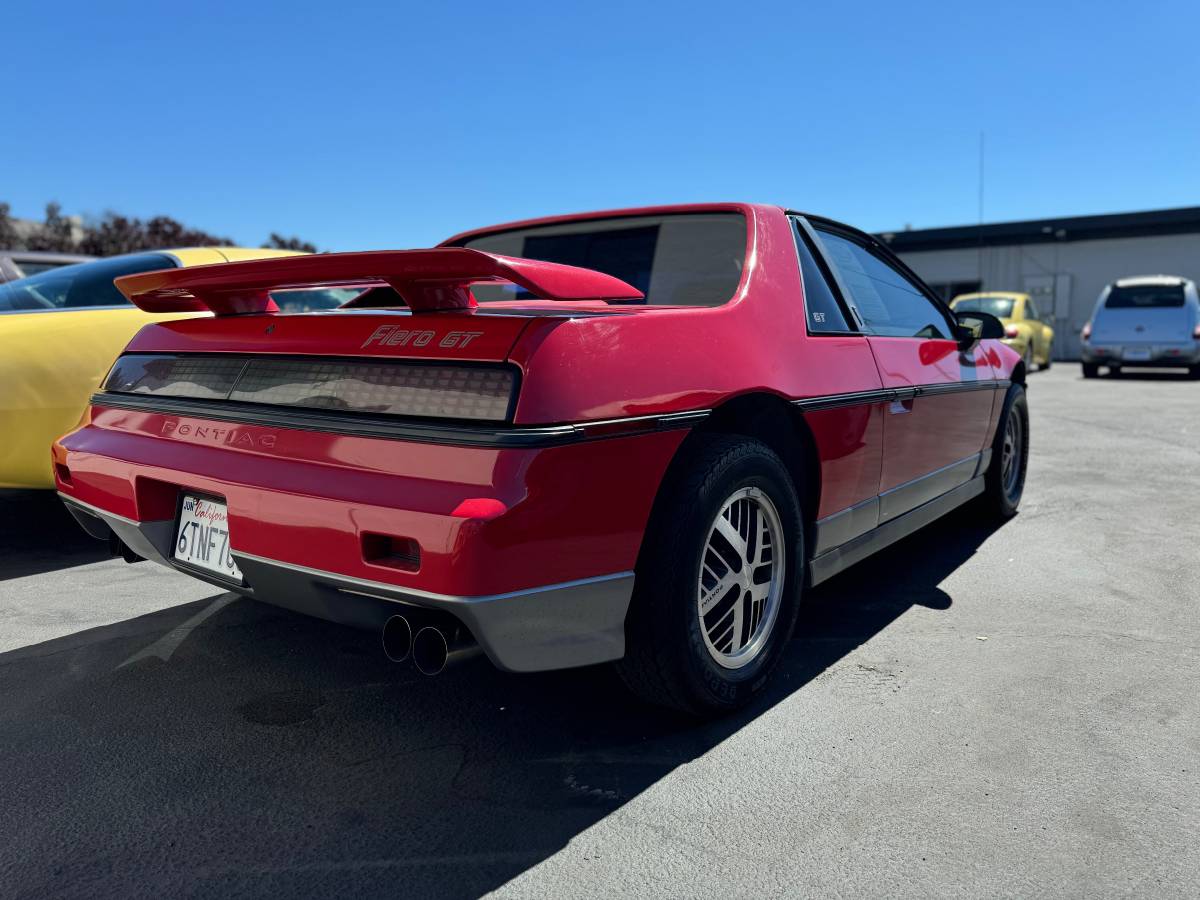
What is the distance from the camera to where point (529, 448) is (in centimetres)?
194

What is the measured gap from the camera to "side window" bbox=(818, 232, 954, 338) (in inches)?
133

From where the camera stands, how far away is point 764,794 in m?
2.17

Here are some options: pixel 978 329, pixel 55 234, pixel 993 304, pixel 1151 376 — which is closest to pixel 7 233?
pixel 55 234

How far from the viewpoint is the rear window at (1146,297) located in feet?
50.8

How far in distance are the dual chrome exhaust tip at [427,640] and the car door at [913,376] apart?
6.00 ft

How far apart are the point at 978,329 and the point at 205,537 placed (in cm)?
339

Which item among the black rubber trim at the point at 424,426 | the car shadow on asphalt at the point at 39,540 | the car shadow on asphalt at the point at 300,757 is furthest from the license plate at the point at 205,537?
the car shadow on asphalt at the point at 39,540

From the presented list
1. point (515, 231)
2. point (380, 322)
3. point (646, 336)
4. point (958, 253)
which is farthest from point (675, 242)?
point (958, 253)

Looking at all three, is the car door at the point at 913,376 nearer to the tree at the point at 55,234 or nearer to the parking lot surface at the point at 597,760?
the parking lot surface at the point at 597,760

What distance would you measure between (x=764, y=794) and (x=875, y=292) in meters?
2.08

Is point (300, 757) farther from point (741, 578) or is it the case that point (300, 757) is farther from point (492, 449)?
point (741, 578)

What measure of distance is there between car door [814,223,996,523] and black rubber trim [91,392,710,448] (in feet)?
4.24

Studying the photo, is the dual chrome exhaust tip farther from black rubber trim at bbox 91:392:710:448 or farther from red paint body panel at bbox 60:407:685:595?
black rubber trim at bbox 91:392:710:448

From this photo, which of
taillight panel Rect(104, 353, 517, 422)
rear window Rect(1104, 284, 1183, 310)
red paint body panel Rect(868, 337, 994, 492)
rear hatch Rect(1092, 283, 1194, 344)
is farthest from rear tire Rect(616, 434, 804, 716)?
rear window Rect(1104, 284, 1183, 310)
